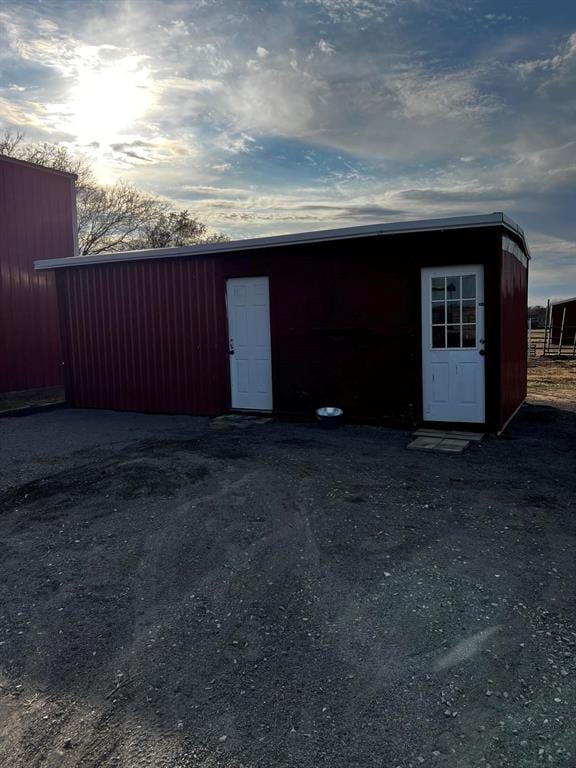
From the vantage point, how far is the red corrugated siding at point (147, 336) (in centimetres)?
870

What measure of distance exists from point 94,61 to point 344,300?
4954mm

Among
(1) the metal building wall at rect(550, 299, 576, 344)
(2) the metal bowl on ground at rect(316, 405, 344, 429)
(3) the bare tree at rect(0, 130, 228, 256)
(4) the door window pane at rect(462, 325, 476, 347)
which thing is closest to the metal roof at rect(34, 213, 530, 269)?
(4) the door window pane at rect(462, 325, 476, 347)

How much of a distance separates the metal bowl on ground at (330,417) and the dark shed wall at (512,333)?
2020 millimetres

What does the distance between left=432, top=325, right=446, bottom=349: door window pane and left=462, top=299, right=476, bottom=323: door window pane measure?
29 cm

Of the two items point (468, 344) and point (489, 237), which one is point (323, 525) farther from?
point (489, 237)

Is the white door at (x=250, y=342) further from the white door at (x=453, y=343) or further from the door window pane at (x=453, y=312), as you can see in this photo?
the door window pane at (x=453, y=312)

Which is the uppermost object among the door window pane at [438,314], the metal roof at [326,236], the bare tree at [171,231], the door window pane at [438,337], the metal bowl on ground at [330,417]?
the bare tree at [171,231]

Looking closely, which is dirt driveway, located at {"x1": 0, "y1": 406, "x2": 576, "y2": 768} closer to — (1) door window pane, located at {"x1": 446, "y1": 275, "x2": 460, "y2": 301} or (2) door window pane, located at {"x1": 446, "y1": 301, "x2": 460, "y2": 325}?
(2) door window pane, located at {"x1": 446, "y1": 301, "x2": 460, "y2": 325}

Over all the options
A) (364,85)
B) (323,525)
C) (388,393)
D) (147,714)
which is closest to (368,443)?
(388,393)

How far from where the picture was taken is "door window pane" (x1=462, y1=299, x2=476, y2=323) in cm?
695

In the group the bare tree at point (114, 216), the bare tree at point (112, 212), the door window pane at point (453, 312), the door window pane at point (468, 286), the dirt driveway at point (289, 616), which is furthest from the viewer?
the bare tree at point (114, 216)

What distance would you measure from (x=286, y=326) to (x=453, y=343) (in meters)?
2.30

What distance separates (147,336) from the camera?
923 centimetres

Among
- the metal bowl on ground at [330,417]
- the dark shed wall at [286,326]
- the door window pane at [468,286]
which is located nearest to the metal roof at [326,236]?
the dark shed wall at [286,326]
